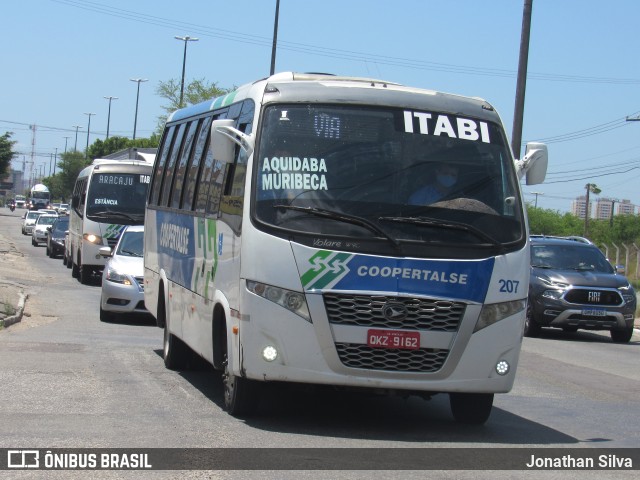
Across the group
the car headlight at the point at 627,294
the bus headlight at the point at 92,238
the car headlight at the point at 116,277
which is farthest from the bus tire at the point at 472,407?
the bus headlight at the point at 92,238

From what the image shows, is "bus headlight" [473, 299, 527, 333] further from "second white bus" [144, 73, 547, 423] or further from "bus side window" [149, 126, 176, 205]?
"bus side window" [149, 126, 176, 205]

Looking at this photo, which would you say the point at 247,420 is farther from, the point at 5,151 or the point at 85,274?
the point at 5,151

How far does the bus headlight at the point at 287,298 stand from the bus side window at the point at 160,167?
5548 mm

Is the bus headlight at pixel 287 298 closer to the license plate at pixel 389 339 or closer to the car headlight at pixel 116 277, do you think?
the license plate at pixel 389 339

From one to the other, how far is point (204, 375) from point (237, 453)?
15.4 ft

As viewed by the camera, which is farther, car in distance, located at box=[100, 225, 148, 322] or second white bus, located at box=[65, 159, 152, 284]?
second white bus, located at box=[65, 159, 152, 284]

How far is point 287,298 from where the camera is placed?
28.1 feet

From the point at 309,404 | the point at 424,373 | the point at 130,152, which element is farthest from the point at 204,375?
the point at 130,152

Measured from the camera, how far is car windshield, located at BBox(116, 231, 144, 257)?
1962 centimetres

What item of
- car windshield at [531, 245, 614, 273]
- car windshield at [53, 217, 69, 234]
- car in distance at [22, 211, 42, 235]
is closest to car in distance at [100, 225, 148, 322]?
car windshield at [531, 245, 614, 273]

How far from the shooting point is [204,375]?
12.3m

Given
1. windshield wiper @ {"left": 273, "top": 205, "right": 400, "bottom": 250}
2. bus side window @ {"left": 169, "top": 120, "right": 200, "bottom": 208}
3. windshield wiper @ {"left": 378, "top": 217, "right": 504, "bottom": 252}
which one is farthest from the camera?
bus side window @ {"left": 169, "top": 120, "right": 200, "bottom": 208}

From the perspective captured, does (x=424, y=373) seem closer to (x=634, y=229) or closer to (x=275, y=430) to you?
(x=275, y=430)

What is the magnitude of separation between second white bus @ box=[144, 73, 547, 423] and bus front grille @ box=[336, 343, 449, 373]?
0.4 inches
